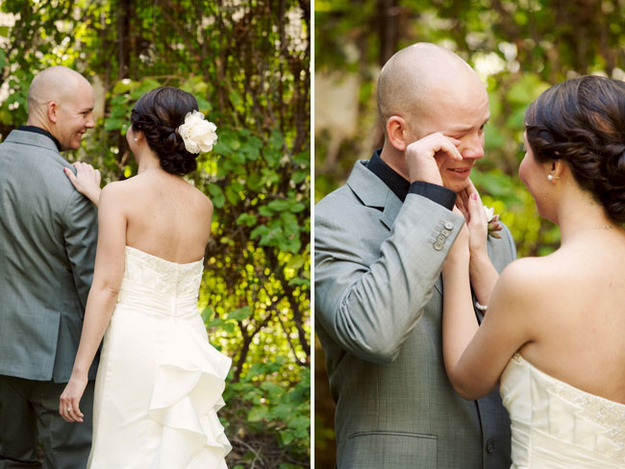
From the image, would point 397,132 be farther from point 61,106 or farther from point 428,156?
point 61,106

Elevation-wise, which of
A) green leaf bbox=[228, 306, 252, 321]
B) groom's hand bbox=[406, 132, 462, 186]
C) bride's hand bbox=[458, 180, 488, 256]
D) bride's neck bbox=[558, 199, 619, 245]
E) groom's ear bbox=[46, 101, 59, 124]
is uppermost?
groom's hand bbox=[406, 132, 462, 186]

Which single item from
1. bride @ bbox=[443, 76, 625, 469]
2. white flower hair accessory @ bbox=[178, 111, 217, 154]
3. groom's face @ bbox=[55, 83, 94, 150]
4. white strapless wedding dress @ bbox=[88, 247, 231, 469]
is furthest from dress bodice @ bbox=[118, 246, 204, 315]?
bride @ bbox=[443, 76, 625, 469]

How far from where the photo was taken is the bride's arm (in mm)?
2549

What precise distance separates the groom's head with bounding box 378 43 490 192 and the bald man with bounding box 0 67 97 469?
1271mm

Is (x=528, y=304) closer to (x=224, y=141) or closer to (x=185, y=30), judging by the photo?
(x=224, y=141)

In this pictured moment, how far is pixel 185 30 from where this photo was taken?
4.07 meters

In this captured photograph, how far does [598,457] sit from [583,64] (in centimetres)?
436

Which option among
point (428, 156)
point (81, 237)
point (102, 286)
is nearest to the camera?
point (428, 156)

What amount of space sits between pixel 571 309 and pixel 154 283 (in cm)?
150

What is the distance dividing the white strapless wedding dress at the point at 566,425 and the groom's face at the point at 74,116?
78.6 inches

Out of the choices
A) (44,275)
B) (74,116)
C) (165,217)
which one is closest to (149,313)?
(165,217)

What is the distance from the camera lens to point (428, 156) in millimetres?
1817

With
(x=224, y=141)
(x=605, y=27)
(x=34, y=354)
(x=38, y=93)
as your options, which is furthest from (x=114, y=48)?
(x=605, y=27)

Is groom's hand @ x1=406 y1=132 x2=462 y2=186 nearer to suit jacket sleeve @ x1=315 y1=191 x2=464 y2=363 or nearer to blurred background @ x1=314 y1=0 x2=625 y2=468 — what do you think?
suit jacket sleeve @ x1=315 y1=191 x2=464 y2=363
